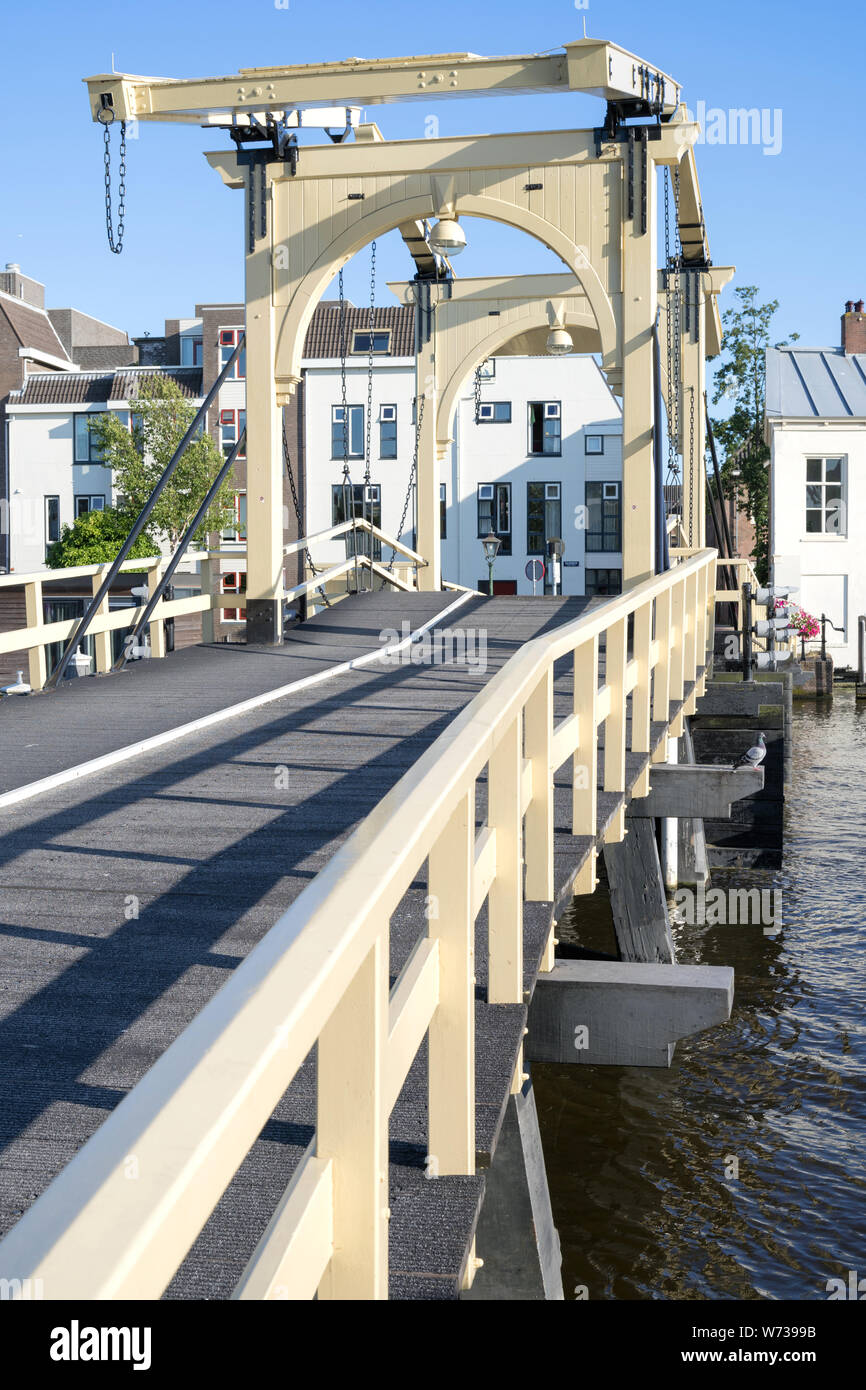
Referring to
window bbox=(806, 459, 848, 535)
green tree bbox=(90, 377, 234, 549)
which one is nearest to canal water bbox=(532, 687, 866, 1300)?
window bbox=(806, 459, 848, 535)

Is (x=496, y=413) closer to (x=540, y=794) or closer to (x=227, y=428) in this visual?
(x=227, y=428)

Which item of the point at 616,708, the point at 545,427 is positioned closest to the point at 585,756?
the point at 616,708

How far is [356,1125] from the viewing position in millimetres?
1957

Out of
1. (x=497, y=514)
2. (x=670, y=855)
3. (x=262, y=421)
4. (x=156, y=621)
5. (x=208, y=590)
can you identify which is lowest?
(x=670, y=855)

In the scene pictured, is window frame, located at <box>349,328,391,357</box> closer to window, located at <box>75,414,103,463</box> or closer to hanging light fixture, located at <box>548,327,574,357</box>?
window, located at <box>75,414,103,463</box>

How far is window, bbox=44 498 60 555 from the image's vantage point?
54.6 meters

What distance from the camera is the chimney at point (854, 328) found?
134 feet

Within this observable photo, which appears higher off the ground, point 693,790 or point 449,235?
point 449,235

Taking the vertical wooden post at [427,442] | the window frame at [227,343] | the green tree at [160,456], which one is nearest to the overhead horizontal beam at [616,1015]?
the vertical wooden post at [427,442]

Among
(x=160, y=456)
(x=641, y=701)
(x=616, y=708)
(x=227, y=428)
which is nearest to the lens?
(x=616, y=708)

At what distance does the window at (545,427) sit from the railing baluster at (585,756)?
153 ft

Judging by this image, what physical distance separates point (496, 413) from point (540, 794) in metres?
48.8

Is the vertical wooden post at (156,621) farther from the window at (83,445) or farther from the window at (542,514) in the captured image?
the window at (83,445)

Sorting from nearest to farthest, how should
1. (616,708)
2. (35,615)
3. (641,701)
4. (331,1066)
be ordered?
(331,1066) → (616,708) → (641,701) → (35,615)
